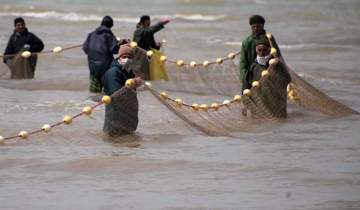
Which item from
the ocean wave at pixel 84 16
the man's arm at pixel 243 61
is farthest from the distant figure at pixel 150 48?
the ocean wave at pixel 84 16

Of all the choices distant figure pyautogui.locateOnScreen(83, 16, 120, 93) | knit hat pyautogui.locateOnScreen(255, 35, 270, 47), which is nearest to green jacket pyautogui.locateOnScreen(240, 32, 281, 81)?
knit hat pyautogui.locateOnScreen(255, 35, 270, 47)

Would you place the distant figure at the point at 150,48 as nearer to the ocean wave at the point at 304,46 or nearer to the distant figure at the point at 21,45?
the distant figure at the point at 21,45

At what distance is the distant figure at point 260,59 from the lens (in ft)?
36.6

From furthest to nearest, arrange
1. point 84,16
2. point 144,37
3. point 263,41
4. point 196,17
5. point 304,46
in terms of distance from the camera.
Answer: point 196,17 < point 84,16 < point 304,46 < point 144,37 < point 263,41

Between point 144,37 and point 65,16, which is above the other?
point 144,37

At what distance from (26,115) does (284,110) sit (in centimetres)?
312

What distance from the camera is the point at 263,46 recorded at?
36.6ft

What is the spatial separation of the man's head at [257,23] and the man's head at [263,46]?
117 mm

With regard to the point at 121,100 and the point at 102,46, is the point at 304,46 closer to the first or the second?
the point at 102,46

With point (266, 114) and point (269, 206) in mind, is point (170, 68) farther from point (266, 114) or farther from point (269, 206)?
point (269, 206)

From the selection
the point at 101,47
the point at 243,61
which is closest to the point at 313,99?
the point at 243,61

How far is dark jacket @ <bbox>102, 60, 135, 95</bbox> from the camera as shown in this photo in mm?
9906

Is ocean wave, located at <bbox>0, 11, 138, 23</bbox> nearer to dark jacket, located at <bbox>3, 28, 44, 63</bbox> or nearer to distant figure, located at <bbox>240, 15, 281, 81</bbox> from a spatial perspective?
dark jacket, located at <bbox>3, 28, 44, 63</bbox>

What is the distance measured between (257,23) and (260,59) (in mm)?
391
